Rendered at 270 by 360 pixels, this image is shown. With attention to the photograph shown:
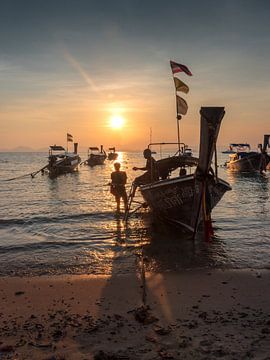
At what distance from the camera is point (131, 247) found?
10164mm

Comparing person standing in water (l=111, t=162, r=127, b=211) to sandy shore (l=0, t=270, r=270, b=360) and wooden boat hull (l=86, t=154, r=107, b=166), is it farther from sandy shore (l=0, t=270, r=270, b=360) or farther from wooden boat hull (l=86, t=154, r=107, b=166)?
wooden boat hull (l=86, t=154, r=107, b=166)

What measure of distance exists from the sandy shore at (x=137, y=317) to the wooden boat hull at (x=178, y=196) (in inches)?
118

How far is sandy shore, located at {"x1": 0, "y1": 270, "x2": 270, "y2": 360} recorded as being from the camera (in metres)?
4.33

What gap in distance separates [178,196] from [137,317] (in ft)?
18.5

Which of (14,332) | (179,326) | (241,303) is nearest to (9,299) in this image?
(14,332)

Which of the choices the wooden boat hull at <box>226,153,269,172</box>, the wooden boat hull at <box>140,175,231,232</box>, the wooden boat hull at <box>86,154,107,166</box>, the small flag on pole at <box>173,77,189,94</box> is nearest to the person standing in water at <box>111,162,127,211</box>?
the wooden boat hull at <box>140,175,231,232</box>

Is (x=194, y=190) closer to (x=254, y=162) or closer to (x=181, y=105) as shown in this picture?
(x=181, y=105)

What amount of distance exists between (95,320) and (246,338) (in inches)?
84.8

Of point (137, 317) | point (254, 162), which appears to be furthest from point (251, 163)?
point (137, 317)

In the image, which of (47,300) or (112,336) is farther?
(47,300)

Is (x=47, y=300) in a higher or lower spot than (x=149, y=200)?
lower

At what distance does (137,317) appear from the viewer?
17.3ft

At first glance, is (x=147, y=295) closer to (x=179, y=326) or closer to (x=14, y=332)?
(x=179, y=326)

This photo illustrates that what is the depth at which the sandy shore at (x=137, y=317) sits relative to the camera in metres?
4.33
